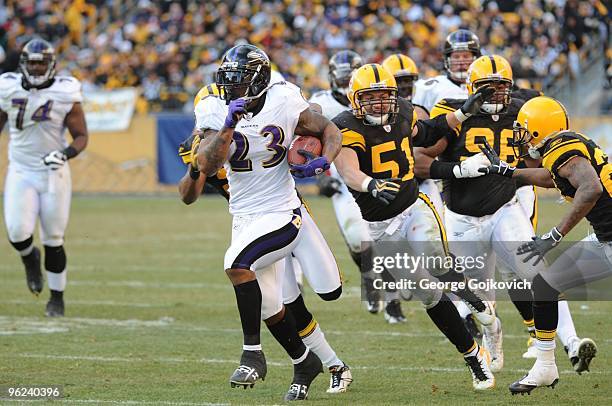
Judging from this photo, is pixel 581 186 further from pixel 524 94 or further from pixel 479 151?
pixel 524 94

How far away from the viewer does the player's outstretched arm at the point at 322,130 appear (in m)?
5.52

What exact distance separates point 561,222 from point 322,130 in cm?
127

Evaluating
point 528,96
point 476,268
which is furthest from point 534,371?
point 528,96

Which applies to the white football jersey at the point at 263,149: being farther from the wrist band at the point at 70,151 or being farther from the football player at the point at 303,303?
the wrist band at the point at 70,151

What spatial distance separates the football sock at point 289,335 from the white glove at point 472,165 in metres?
1.35

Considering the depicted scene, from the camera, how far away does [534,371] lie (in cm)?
540

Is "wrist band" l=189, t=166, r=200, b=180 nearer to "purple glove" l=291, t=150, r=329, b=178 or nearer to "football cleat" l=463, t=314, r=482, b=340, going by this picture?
"purple glove" l=291, t=150, r=329, b=178

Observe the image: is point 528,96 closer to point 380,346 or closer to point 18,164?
point 380,346

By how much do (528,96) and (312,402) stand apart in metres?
2.85

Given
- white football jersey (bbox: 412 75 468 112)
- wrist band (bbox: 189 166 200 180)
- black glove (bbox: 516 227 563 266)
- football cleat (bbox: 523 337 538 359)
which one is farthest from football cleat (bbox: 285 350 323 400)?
white football jersey (bbox: 412 75 468 112)

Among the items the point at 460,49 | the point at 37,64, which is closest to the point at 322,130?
the point at 460,49

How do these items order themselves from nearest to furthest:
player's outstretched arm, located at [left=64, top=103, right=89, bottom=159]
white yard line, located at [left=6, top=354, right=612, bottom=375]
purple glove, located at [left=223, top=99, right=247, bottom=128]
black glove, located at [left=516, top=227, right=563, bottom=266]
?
purple glove, located at [left=223, top=99, right=247, bottom=128], black glove, located at [left=516, top=227, right=563, bottom=266], white yard line, located at [left=6, top=354, right=612, bottom=375], player's outstretched arm, located at [left=64, top=103, right=89, bottom=159]

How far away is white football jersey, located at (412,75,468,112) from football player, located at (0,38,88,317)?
2.62 metres

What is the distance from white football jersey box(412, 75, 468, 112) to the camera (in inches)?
302
